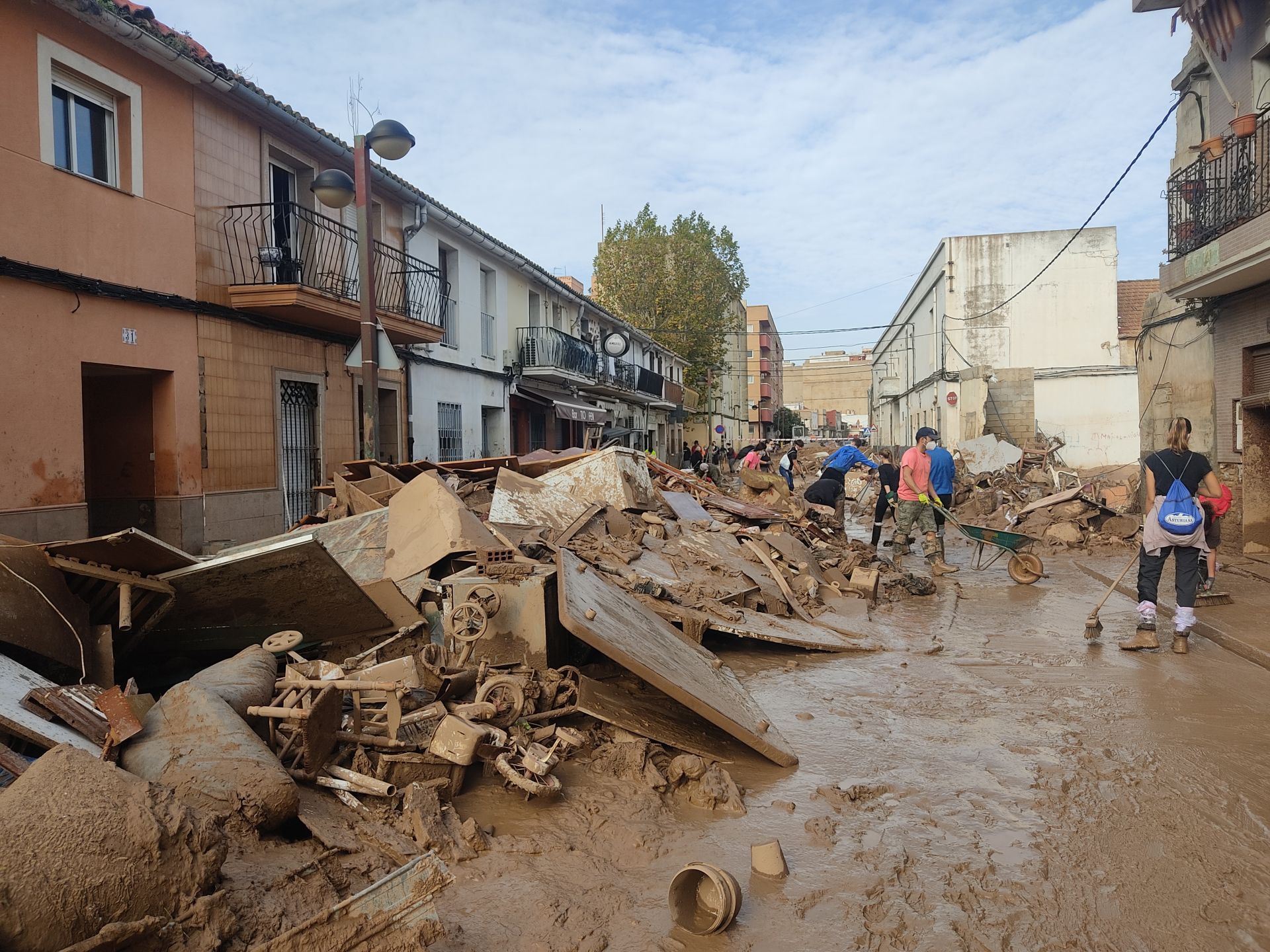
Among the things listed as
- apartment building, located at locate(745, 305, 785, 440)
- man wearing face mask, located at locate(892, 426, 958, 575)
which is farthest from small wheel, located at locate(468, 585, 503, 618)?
apartment building, located at locate(745, 305, 785, 440)

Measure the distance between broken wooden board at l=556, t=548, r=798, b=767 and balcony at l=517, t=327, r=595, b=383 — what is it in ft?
55.6

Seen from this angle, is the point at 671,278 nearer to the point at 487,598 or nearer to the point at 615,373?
the point at 615,373

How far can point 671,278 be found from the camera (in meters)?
35.5

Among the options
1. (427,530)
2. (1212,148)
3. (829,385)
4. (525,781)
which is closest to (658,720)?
(525,781)

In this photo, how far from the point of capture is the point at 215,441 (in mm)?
11016

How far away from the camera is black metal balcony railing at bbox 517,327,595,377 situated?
857 inches

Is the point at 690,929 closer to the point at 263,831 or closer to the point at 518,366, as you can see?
the point at 263,831

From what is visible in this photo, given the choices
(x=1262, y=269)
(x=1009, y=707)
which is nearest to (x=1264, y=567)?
(x=1262, y=269)

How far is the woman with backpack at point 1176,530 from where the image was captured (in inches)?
248

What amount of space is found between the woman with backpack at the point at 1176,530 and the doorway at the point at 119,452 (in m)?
10.9

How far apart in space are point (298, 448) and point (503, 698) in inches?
406

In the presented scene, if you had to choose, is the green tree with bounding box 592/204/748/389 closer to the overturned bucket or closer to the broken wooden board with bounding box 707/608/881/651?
the broken wooden board with bounding box 707/608/881/651

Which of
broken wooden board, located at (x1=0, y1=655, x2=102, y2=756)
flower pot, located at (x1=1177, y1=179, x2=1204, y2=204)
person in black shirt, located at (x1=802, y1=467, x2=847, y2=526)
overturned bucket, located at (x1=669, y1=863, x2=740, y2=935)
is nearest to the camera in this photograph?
overturned bucket, located at (x1=669, y1=863, x2=740, y2=935)

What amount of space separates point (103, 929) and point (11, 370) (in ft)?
27.3
